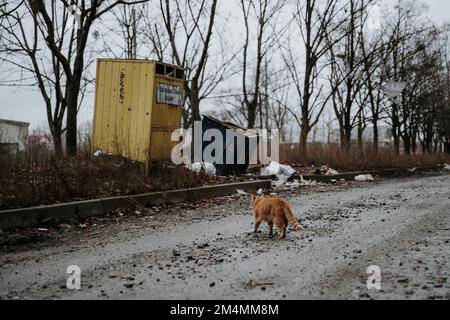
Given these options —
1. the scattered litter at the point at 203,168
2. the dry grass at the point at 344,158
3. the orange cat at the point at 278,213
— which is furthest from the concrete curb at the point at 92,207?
the dry grass at the point at 344,158

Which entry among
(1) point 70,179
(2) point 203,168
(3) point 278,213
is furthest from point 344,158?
(3) point 278,213

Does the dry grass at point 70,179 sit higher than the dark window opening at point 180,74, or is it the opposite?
the dark window opening at point 180,74

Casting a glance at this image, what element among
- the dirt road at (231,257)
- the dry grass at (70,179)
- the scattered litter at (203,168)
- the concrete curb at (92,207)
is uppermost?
the scattered litter at (203,168)

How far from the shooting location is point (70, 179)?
8.04 m

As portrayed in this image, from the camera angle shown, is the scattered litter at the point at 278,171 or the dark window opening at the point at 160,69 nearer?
the dark window opening at the point at 160,69

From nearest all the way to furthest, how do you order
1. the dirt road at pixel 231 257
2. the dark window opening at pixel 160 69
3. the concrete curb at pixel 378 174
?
the dirt road at pixel 231 257 < the dark window opening at pixel 160 69 < the concrete curb at pixel 378 174

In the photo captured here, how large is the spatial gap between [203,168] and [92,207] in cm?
415

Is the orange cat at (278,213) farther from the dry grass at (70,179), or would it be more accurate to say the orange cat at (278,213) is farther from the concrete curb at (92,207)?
the dry grass at (70,179)

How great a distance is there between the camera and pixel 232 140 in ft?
41.8

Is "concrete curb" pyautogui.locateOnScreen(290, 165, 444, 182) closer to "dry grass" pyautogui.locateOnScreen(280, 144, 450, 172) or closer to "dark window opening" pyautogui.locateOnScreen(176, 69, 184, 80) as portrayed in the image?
"dry grass" pyautogui.locateOnScreen(280, 144, 450, 172)

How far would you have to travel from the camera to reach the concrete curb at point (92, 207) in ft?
21.0

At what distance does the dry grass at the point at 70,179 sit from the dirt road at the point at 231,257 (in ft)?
2.74
